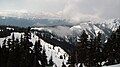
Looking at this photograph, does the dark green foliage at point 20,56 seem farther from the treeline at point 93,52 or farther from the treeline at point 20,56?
the treeline at point 93,52

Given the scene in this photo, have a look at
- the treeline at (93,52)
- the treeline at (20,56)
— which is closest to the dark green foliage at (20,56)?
the treeline at (20,56)

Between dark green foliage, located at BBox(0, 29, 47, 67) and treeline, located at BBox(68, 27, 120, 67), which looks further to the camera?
dark green foliage, located at BBox(0, 29, 47, 67)

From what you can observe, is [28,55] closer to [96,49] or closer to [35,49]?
[35,49]

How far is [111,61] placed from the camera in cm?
6456

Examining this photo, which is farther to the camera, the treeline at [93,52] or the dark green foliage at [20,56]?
the dark green foliage at [20,56]

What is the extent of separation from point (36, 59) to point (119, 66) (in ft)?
144

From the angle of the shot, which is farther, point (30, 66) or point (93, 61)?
point (30, 66)

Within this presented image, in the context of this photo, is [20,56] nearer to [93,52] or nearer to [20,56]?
[20,56]

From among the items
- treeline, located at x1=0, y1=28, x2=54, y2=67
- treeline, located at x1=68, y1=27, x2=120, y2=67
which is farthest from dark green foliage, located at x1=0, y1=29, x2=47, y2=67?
treeline, located at x1=68, y1=27, x2=120, y2=67

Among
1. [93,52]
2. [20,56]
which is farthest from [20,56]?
[93,52]

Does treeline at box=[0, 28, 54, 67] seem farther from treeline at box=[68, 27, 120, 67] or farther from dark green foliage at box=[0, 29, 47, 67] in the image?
treeline at box=[68, 27, 120, 67]

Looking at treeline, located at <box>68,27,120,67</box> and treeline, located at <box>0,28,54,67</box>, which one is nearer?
treeline, located at <box>68,27,120,67</box>

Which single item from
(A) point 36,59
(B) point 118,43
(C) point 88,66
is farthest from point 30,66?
(B) point 118,43

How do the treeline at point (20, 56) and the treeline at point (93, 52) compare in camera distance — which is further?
the treeline at point (20, 56)
